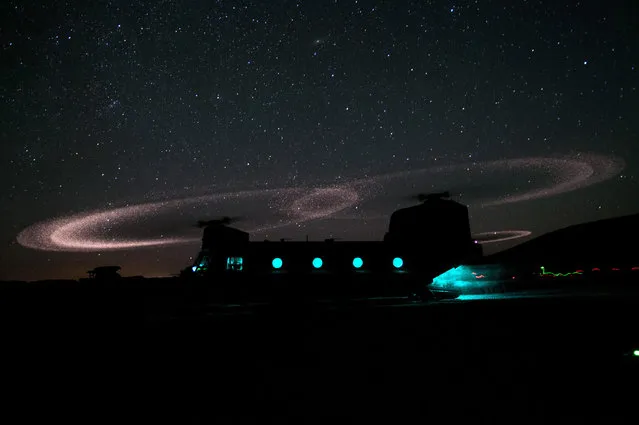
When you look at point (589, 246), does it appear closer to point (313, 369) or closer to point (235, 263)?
point (235, 263)

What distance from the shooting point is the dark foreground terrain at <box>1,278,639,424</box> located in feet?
16.2

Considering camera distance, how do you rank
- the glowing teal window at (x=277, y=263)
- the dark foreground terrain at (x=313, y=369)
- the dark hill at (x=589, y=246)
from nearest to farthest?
the dark foreground terrain at (x=313, y=369)
the glowing teal window at (x=277, y=263)
the dark hill at (x=589, y=246)

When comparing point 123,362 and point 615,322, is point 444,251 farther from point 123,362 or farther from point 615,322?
point 123,362

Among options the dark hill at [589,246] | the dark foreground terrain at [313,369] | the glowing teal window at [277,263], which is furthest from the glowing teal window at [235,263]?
the dark hill at [589,246]

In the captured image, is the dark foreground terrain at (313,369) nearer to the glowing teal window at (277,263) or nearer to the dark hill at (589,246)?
the glowing teal window at (277,263)

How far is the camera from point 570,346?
314 inches

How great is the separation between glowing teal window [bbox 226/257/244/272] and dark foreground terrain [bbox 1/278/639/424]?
1820cm

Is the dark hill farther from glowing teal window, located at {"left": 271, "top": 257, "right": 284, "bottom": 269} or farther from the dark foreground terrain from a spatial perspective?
the dark foreground terrain

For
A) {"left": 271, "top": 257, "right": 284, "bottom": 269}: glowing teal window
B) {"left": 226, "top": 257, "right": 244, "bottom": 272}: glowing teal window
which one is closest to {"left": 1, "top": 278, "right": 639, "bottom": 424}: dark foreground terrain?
{"left": 226, "top": 257, "right": 244, "bottom": 272}: glowing teal window

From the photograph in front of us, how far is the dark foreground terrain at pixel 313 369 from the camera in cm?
493

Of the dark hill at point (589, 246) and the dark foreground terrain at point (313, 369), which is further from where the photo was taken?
the dark hill at point (589, 246)

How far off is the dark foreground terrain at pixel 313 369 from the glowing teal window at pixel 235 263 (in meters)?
18.2

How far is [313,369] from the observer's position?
6.93 m

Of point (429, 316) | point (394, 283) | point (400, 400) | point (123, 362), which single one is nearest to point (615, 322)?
point (429, 316)
